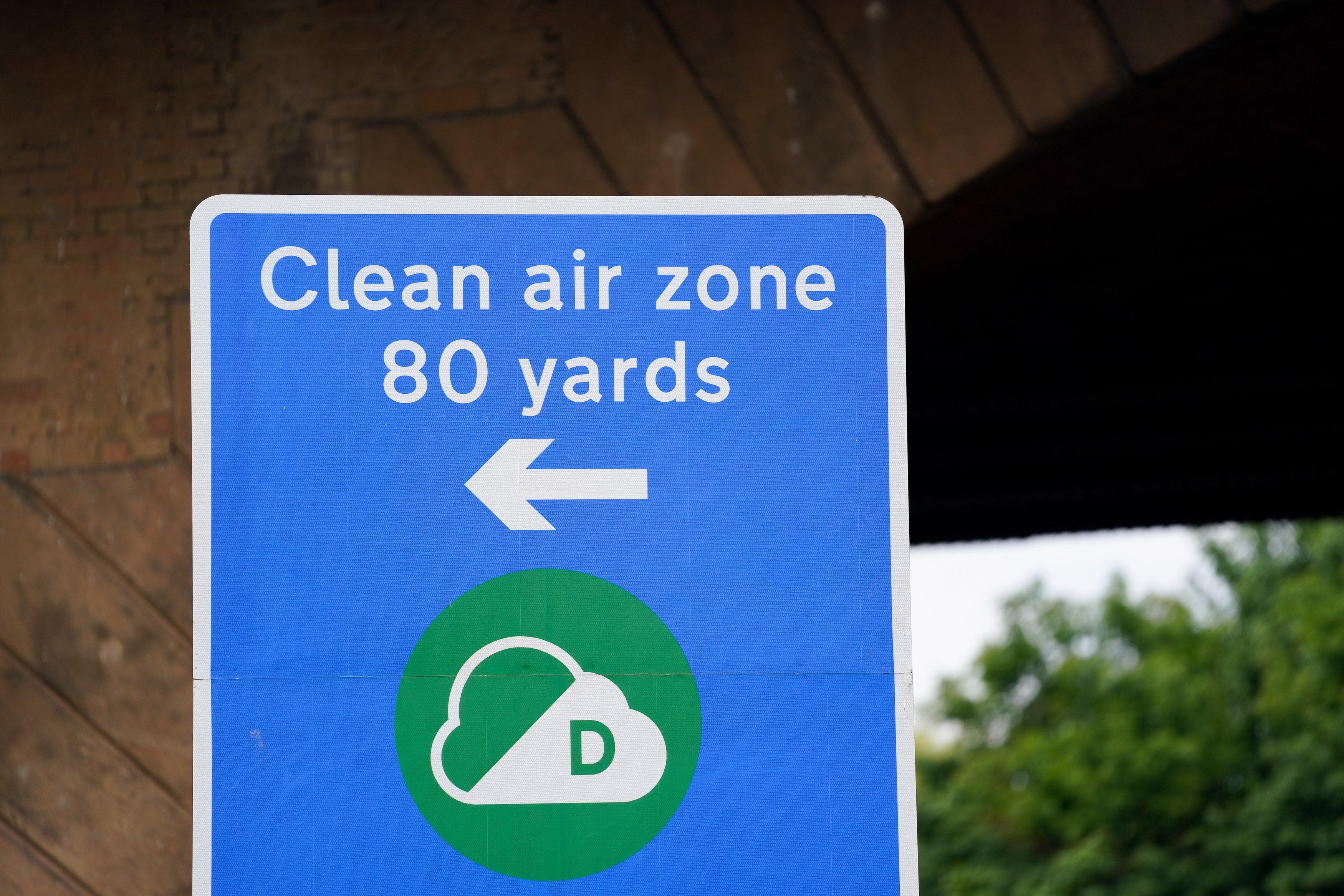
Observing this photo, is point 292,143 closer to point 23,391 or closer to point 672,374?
point 23,391

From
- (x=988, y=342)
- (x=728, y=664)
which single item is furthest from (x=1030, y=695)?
(x=728, y=664)

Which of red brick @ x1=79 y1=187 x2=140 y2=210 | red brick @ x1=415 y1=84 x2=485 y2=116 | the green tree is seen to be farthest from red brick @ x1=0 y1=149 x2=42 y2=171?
the green tree

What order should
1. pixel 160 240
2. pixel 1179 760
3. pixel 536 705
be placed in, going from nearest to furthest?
pixel 536 705
pixel 160 240
pixel 1179 760

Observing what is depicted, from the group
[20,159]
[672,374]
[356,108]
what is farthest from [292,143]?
[672,374]

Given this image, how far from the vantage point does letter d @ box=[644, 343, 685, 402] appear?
210cm

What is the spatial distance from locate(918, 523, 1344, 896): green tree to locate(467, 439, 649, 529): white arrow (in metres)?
22.7

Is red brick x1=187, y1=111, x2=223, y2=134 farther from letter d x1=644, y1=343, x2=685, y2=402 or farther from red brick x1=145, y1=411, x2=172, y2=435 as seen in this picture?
letter d x1=644, y1=343, x2=685, y2=402

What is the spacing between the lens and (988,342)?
8.02 metres

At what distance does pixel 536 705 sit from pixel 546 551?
218 millimetres

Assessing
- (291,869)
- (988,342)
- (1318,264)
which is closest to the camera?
(291,869)

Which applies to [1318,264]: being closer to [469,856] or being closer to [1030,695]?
[469,856]

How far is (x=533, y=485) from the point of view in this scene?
81.4 inches

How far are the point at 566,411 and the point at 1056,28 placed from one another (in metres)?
2.80

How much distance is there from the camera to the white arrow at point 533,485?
206cm
